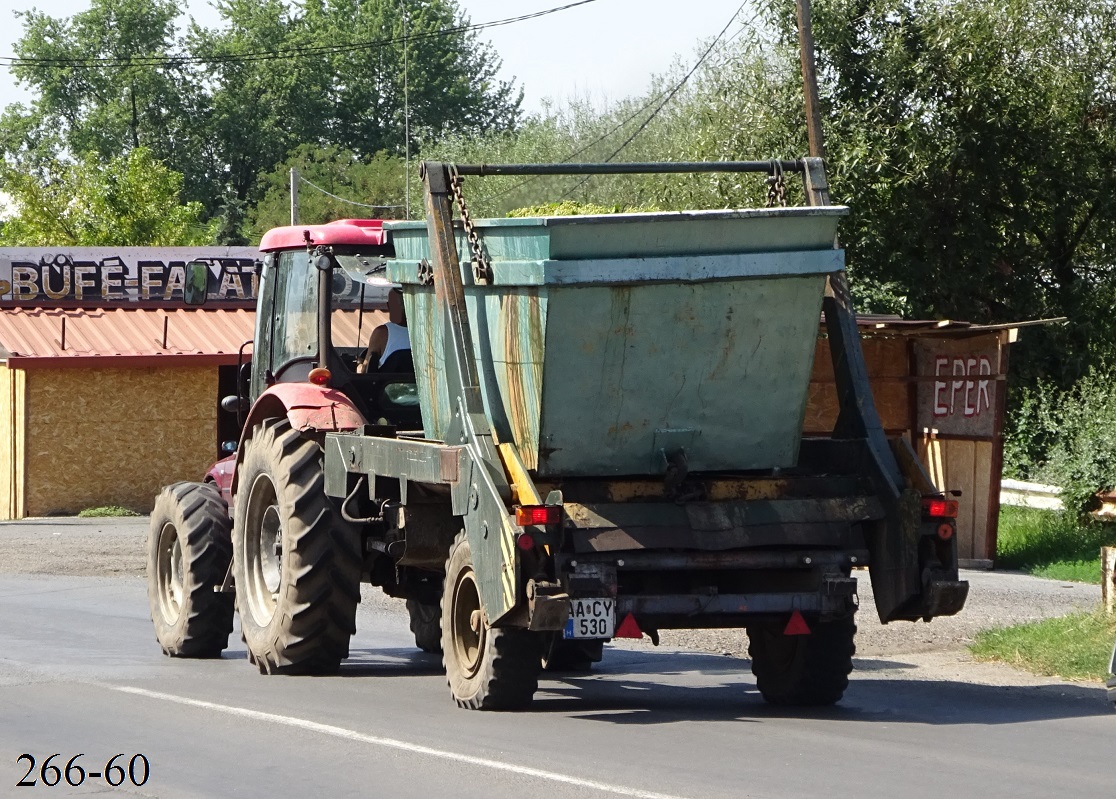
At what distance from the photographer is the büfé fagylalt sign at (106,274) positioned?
90.2ft

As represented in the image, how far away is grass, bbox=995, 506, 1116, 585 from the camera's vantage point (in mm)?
16562

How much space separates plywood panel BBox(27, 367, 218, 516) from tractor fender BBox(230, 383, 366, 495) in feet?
53.9

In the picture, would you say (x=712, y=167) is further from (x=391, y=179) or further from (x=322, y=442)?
(x=391, y=179)

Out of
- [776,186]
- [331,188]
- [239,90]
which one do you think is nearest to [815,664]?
[776,186]

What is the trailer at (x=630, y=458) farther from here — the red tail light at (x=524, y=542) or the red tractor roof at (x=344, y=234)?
the red tractor roof at (x=344, y=234)

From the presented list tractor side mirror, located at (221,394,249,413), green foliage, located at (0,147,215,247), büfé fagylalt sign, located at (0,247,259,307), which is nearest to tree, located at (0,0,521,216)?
green foliage, located at (0,147,215,247)

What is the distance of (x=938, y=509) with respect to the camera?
8.52 metres

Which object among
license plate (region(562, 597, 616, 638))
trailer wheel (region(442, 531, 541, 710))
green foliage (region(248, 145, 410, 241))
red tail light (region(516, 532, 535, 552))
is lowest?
trailer wheel (region(442, 531, 541, 710))

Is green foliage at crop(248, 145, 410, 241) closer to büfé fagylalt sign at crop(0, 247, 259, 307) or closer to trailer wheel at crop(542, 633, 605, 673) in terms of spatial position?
büfé fagylalt sign at crop(0, 247, 259, 307)

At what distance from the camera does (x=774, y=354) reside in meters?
8.55

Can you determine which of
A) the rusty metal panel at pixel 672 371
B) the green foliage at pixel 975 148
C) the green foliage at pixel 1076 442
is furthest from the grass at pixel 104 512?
the rusty metal panel at pixel 672 371

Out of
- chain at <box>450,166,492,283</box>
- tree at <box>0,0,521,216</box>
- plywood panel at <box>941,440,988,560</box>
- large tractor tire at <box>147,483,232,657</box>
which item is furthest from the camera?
tree at <box>0,0,521,216</box>

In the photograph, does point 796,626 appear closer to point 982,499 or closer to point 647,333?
point 647,333

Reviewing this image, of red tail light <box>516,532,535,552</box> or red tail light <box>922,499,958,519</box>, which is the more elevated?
red tail light <box>922,499,958,519</box>
